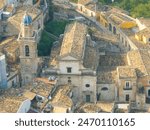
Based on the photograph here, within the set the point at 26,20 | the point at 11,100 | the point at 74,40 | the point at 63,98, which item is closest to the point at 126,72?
the point at 74,40

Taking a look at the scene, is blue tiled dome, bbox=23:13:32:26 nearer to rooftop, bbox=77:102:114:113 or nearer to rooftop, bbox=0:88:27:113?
rooftop, bbox=0:88:27:113

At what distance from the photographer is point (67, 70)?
3284 centimetres

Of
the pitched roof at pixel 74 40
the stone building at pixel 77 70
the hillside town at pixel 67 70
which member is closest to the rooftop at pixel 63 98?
the hillside town at pixel 67 70

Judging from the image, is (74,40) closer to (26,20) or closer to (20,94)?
(26,20)

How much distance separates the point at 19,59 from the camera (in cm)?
3394

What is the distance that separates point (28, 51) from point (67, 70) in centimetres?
289

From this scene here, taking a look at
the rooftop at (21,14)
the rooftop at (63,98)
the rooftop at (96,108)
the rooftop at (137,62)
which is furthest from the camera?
the rooftop at (21,14)

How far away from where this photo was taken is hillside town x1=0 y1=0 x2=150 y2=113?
30.0 m

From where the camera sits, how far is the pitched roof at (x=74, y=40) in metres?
32.8

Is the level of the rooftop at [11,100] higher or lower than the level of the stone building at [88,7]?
lower

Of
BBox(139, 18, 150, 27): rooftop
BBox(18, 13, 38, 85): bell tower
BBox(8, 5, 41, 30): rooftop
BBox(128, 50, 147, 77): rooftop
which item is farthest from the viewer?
BBox(139, 18, 150, 27): rooftop

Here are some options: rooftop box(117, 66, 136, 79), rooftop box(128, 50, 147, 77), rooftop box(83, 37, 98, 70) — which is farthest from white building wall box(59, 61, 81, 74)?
rooftop box(128, 50, 147, 77)

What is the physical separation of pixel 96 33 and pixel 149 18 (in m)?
8.49

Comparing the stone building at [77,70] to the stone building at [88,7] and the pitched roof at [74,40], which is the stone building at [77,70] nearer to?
the pitched roof at [74,40]
